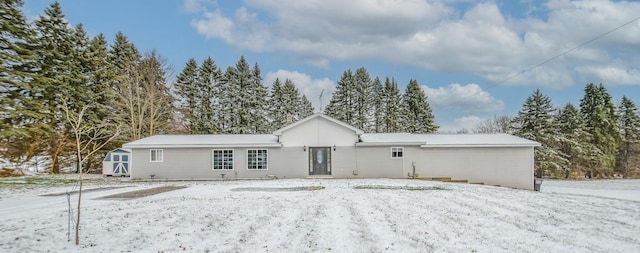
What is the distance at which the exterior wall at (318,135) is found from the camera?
71.0 ft

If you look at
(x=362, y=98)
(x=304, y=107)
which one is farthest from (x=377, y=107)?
(x=304, y=107)

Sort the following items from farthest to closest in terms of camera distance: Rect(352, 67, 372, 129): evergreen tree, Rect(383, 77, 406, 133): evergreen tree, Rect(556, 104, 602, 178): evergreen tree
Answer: Rect(352, 67, 372, 129): evergreen tree
Rect(383, 77, 406, 133): evergreen tree
Rect(556, 104, 602, 178): evergreen tree

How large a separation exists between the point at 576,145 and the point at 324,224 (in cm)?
3641

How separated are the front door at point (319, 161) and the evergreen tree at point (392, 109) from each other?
18.5 m

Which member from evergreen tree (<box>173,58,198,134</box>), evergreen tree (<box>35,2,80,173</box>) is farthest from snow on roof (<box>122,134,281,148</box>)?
evergreen tree (<box>173,58,198,134</box>)

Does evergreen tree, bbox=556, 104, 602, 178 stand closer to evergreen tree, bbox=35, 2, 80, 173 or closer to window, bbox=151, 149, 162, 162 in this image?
window, bbox=151, 149, 162, 162

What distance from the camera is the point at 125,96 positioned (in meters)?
28.9

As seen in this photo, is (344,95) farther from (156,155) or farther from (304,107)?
(156,155)

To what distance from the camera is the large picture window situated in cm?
2186

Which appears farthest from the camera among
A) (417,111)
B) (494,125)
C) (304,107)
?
(494,125)

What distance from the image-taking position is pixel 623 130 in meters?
38.7

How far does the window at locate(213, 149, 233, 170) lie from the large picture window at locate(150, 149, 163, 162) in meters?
3.13

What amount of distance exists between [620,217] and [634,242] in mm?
2879

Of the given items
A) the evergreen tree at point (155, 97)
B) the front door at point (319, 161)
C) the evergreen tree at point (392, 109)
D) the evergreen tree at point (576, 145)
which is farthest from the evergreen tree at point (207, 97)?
the evergreen tree at point (576, 145)
